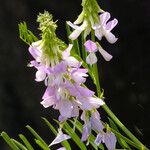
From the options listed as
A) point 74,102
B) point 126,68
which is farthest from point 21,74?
point 74,102

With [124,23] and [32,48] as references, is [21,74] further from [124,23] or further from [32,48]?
[32,48]

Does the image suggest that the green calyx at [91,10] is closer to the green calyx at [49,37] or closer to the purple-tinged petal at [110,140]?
the green calyx at [49,37]

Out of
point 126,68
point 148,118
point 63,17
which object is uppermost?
point 63,17

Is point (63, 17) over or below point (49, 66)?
over

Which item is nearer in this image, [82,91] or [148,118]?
[82,91]

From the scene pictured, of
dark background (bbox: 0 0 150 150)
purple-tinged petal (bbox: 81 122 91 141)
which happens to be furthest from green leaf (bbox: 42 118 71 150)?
dark background (bbox: 0 0 150 150)

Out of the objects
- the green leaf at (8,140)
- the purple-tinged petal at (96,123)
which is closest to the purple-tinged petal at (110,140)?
the purple-tinged petal at (96,123)

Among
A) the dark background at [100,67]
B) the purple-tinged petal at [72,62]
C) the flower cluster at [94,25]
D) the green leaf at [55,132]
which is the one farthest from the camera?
the dark background at [100,67]

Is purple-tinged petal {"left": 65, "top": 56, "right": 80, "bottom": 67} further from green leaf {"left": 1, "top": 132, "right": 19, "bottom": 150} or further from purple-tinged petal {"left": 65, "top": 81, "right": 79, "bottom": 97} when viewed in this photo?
green leaf {"left": 1, "top": 132, "right": 19, "bottom": 150}

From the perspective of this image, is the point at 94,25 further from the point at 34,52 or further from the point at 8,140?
the point at 8,140
